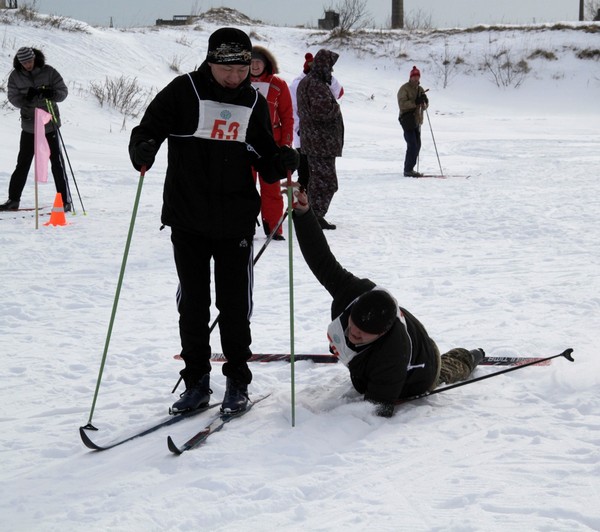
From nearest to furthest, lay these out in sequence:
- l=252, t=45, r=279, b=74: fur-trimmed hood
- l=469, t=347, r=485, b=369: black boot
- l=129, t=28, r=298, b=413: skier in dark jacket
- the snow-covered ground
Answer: the snow-covered ground < l=129, t=28, r=298, b=413: skier in dark jacket < l=469, t=347, r=485, b=369: black boot < l=252, t=45, r=279, b=74: fur-trimmed hood

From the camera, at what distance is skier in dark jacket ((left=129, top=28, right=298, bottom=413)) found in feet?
11.2

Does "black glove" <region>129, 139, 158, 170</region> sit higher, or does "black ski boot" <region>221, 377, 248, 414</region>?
"black glove" <region>129, 139, 158, 170</region>

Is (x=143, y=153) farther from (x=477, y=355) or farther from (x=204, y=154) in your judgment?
(x=477, y=355)

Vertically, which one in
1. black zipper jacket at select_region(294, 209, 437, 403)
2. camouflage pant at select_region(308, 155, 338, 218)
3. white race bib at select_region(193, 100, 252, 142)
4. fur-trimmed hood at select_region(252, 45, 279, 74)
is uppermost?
fur-trimmed hood at select_region(252, 45, 279, 74)

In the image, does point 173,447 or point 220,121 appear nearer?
point 173,447

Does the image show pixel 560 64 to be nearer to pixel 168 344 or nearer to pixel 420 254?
pixel 420 254

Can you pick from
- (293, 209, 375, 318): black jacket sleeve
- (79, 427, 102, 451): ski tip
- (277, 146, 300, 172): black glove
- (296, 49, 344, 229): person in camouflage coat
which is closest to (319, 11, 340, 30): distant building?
(296, 49, 344, 229): person in camouflage coat

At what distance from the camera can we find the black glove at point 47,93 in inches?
335

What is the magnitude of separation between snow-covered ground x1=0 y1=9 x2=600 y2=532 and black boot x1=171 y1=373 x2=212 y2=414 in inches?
4.3

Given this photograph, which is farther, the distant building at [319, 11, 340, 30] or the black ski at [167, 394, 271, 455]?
the distant building at [319, 11, 340, 30]

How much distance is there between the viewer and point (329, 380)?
4164 millimetres

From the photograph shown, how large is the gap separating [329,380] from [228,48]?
5.89 feet

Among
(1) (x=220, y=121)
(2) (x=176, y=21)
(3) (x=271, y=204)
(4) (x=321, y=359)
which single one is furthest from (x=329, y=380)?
(2) (x=176, y=21)

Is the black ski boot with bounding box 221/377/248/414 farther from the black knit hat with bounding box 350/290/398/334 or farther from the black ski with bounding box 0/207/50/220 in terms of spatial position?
the black ski with bounding box 0/207/50/220
